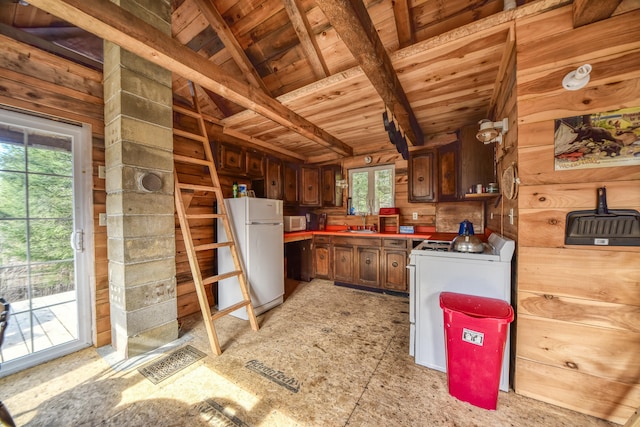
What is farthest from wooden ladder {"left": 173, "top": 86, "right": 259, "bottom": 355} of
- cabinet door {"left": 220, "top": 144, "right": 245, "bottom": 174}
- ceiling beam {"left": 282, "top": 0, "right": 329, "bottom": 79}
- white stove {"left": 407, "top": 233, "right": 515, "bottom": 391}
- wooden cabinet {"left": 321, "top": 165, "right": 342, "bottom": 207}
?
wooden cabinet {"left": 321, "top": 165, "right": 342, "bottom": 207}

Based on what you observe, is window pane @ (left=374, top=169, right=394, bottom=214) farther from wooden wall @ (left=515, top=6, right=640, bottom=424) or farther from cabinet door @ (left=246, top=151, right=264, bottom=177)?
wooden wall @ (left=515, top=6, right=640, bottom=424)

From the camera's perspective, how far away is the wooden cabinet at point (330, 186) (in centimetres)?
414

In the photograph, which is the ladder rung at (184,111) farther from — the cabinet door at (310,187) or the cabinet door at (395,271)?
the cabinet door at (395,271)

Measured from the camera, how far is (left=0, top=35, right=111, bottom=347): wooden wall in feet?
5.29

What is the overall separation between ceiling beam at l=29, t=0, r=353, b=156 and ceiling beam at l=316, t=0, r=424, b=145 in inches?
41.9

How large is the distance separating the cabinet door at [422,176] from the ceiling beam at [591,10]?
191 cm

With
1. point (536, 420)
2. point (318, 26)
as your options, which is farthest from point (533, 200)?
point (318, 26)

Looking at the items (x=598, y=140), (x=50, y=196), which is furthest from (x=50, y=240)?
(x=598, y=140)

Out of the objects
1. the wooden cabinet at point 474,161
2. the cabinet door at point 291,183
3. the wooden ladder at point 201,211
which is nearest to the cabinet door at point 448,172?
the wooden cabinet at point 474,161

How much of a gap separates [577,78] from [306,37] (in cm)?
199

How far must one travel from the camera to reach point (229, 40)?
2.37 m

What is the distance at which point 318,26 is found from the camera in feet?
6.82

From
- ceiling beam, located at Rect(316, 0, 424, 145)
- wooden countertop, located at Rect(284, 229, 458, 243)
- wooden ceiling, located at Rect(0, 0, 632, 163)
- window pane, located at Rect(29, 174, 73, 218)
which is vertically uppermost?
wooden ceiling, located at Rect(0, 0, 632, 163)

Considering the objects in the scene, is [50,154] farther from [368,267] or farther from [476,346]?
[368,267]
